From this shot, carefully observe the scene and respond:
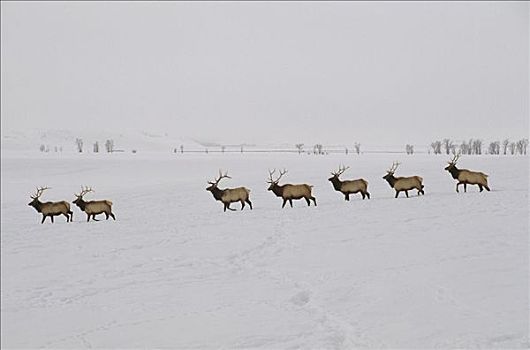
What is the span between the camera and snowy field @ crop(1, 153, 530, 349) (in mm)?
2791

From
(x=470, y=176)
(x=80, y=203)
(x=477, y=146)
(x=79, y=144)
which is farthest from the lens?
(x=470, y=176)

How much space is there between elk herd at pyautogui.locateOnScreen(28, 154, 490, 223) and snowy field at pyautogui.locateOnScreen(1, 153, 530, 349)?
0.11 meters

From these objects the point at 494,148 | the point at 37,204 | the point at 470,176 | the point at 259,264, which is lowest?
the point at 259,264

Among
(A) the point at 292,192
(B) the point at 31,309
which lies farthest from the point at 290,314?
(A) the point at 292,192

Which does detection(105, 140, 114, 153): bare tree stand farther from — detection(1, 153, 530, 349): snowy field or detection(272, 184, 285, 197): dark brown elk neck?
detection(272, 184, 285, 197): dark brown elk neck

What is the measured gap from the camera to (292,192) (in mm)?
7246

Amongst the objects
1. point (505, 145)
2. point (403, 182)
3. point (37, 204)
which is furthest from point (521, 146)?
point (403, 182)

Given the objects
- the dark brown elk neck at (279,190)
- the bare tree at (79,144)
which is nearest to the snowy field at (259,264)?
the bare tree at (79,144)

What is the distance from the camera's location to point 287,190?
7.32 m

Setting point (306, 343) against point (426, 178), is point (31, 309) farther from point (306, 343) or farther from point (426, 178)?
point (426, 178)

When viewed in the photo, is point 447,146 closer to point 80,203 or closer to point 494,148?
point 494,148

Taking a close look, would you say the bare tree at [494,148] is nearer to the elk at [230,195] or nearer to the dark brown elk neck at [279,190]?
the elk at [230,195]

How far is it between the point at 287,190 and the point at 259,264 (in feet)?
8.71

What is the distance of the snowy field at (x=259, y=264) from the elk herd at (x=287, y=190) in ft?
0.38
